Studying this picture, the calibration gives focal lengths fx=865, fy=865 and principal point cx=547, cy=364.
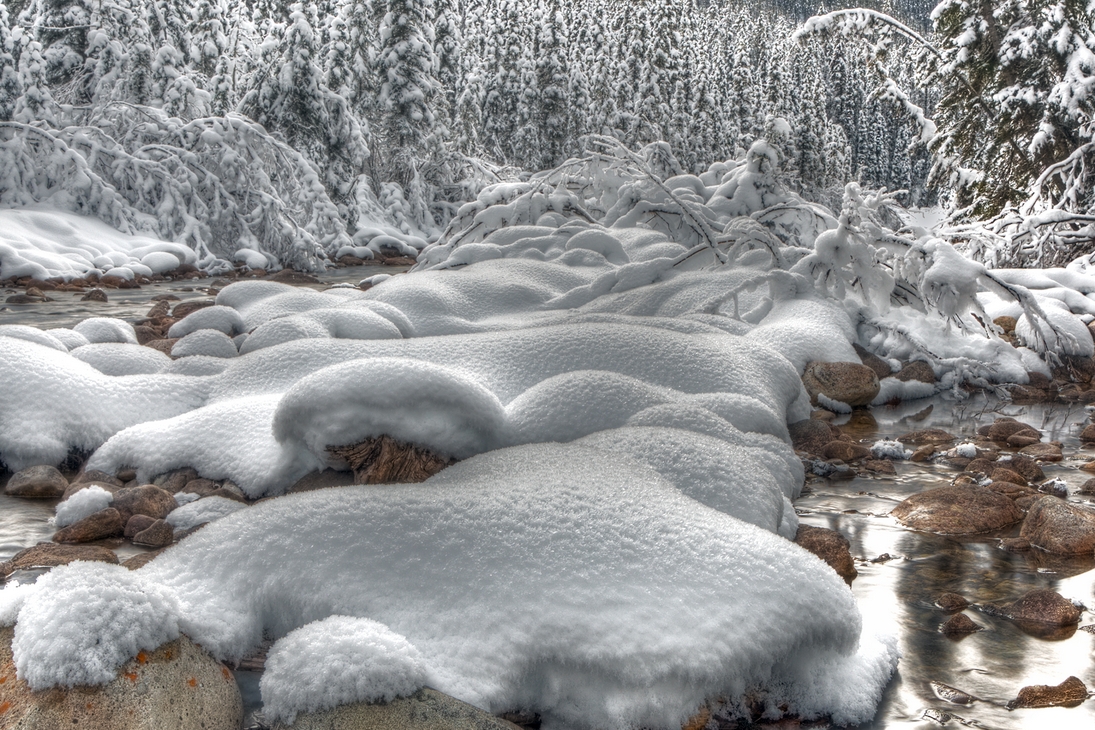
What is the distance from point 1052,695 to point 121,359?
4643 millimetres

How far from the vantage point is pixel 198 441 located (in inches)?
146

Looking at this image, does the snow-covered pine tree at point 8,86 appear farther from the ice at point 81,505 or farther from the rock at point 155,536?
the rock at point 155,536

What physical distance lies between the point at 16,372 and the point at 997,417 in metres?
5.36

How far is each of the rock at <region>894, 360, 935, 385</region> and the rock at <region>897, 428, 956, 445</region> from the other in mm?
1044

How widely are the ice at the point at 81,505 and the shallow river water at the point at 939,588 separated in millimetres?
76

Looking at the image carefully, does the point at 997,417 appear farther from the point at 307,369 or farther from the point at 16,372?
the point at 16,372

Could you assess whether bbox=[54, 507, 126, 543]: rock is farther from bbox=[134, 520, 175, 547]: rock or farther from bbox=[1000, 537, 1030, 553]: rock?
bbox=[1000, 537, 1030, 553]: rock

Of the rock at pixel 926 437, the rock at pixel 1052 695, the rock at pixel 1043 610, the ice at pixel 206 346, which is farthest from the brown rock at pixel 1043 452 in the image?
the ice at pixel 206 346

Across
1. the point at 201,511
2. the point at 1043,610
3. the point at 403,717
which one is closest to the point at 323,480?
the point at 201,511

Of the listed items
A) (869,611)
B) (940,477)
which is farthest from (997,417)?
(869,611)

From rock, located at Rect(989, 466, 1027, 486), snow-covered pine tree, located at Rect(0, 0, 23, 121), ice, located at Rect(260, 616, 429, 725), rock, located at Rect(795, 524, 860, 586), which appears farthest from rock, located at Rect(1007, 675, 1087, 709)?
snow-covered pine tree, located at Rect(0, 0, 23, 121)

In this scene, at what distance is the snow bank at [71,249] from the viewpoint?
10438 mm

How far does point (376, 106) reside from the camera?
70.0 ft

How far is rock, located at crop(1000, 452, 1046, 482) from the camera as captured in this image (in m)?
4.00
